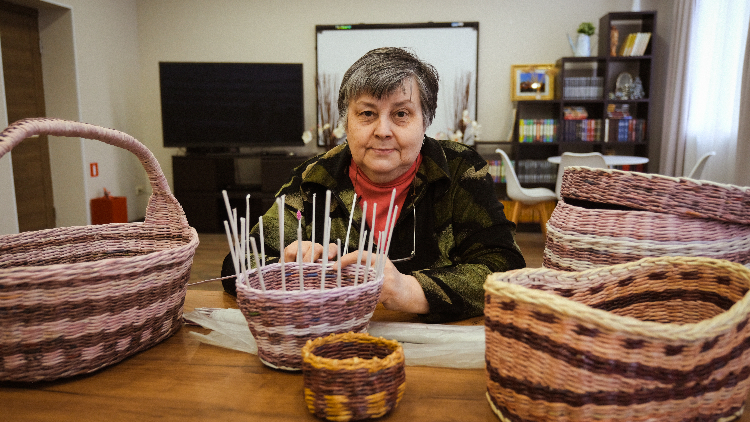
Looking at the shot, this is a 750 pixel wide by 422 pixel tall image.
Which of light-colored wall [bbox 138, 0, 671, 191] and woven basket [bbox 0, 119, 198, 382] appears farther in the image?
light-colored wall [bbox 138, 0, 671, 191]

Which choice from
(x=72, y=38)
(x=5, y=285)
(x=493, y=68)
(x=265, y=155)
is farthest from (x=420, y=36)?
(x=5, y=285)

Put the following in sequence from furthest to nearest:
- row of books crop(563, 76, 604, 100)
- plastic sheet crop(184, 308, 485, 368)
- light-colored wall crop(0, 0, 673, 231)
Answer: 1. row of books crop(563, 76, 604, 100)
2. light-colored wall crop(0, 0, 673, 231)
3. plastic sheet crop(184, 308, 485, 368)

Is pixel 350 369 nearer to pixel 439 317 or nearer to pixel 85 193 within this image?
pixel 439 317

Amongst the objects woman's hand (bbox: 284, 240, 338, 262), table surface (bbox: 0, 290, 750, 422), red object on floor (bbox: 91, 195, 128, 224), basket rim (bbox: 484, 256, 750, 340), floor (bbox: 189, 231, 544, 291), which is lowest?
floor (bbox: 189, 231, 544, 291)

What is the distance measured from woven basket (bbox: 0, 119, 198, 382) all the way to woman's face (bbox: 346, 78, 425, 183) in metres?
0.51

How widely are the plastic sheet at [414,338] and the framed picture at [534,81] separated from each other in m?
4.69

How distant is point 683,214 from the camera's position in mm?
746

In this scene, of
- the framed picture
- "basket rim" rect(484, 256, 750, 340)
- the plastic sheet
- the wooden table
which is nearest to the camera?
"basket rim" rect(484, 256, 750, 340)

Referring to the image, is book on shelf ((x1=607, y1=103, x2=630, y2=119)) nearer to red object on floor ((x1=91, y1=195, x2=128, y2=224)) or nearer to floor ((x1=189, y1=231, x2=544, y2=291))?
floor ((x1=189, y1=231, x2=544, y2=291))

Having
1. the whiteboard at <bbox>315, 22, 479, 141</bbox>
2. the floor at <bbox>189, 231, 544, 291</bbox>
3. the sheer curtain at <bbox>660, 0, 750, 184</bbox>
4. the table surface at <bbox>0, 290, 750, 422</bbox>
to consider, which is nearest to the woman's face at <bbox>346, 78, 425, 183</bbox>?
the table surface at <bbox>0, 290, 750, 422</bbox>

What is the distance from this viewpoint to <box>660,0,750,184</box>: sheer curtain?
3867mm

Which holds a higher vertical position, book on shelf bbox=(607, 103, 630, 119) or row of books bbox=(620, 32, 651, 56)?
row of books bbox=(620, 32, 651, 56)

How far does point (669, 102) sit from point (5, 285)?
5273 mm

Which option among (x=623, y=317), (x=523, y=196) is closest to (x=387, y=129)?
(x=623, y=317)
